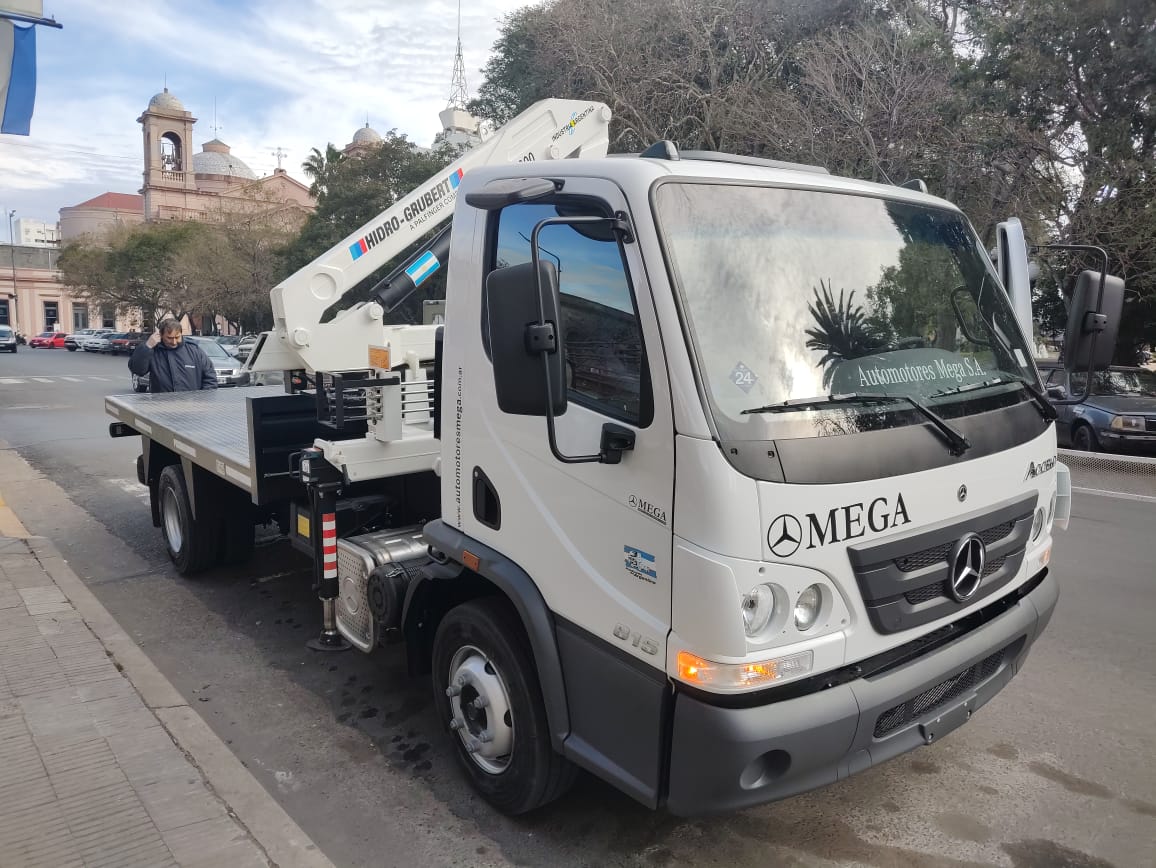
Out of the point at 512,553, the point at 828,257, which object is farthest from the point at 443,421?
the point at 828,257

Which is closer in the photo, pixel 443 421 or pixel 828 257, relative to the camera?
pixel 828 257

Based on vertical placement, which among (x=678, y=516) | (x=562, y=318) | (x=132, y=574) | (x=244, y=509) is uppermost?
(x=562, y=318)

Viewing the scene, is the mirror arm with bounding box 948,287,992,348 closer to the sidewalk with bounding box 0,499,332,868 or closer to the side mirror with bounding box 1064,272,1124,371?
the side mirror with bounding box 1064,272,1124,371

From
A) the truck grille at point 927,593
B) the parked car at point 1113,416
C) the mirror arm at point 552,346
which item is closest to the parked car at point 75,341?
the parked car at point 1113,416

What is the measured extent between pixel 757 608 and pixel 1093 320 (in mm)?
2144

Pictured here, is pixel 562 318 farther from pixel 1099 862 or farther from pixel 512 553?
pixel 1099 862

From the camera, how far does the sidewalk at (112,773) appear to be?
3.06 m

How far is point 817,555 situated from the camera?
99.8 inches

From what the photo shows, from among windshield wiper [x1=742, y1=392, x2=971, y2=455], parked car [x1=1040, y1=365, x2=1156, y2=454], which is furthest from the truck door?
parked car [x1=1040, y1=365, x2=1156, y2=454]

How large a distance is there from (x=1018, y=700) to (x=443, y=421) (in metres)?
3.23

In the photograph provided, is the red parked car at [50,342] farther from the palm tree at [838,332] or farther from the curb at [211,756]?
the palm tree at [838,332]

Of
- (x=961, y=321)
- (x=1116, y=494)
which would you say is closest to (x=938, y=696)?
(x=961, y=321)

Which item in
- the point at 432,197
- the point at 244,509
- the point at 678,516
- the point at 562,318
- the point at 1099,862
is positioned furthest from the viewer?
the point at 244,509

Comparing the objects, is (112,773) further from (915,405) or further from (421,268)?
(915,405)
